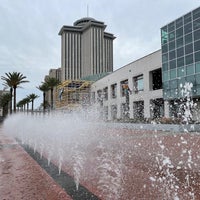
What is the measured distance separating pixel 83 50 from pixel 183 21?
110632 mm

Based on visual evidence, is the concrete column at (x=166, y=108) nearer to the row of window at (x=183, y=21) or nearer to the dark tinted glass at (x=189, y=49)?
the dark tinted glass at (x=189, y=49)

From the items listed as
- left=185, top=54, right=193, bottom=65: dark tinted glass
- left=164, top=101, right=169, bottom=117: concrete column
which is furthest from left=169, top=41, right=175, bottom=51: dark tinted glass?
left=164, top=101, right=169, bottom=117: concrete column

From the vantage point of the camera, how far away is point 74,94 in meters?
71.0

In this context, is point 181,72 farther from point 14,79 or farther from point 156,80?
point 14,79

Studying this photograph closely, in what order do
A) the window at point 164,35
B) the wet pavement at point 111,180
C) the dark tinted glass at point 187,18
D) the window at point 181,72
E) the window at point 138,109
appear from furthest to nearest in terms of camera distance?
the window at point 138,109
the window at point 164,35
the window at point 181,72
the dark tinted glass at point 187,18
the wet pavement at point 111,180

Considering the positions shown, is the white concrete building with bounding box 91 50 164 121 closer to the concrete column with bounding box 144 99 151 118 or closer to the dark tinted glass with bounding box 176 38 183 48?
the concrete column with bounding box 144 99 151 118

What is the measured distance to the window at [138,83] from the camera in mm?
41622

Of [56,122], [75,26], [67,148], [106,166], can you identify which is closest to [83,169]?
[106,166]

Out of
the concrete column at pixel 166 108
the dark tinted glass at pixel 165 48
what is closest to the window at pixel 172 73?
the dark tinted glass at pixel 165 48

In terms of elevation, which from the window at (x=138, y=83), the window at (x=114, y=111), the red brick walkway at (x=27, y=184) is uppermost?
the window at (x=138, y=83)

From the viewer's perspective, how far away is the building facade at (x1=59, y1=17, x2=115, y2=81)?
135m

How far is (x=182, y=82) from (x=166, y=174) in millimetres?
26397

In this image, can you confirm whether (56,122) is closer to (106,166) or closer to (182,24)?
(106,166)

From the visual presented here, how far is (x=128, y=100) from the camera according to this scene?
43781mm
